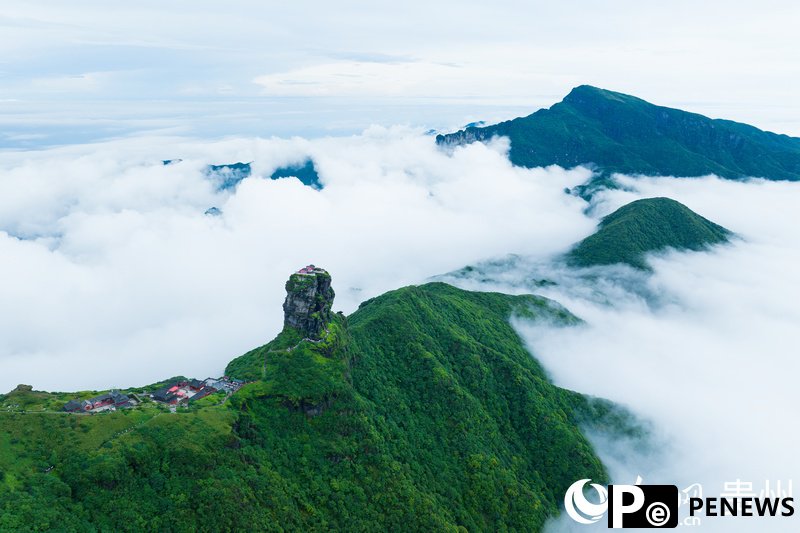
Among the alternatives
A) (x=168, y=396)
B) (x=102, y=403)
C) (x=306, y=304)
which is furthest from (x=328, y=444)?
(x=102, y=403)

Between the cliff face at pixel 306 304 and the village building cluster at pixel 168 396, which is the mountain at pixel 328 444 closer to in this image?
the cliff face at pixel 306 304

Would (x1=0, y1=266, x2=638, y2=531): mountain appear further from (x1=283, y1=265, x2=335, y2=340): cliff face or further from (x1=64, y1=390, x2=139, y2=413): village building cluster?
(x1=64, y1=390, x2=139, y2=413): village building cluster

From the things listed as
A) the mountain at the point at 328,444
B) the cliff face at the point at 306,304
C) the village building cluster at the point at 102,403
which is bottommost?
the mountain at the point at 328,444

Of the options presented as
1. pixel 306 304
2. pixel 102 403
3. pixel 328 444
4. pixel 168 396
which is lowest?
pixel 328 444

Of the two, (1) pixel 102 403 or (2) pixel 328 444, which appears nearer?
(1) pixel 102 403

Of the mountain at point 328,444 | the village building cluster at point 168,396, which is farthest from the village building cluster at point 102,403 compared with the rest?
the mountain at point 328,444

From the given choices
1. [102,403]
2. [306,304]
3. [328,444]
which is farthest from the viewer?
[306,304]

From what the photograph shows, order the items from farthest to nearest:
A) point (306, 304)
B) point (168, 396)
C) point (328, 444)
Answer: point (306, 304), point (328, 444), point (168, 396)

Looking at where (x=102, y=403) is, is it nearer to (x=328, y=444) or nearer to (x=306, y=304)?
(x=328, y=444)
